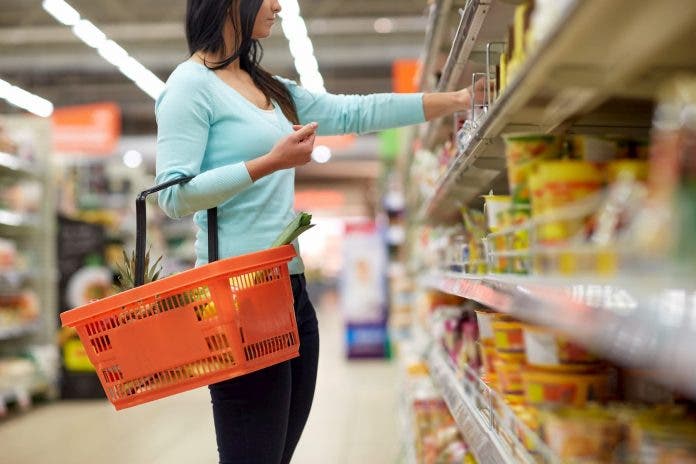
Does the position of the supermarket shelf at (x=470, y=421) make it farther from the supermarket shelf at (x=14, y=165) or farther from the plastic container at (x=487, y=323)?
the supermarket shelf at (x=14, y=165)

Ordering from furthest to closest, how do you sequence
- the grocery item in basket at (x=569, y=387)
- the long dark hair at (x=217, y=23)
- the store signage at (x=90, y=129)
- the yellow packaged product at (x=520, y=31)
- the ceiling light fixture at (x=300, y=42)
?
1. the store signage at (x=90, y=129)
2. the ceiling light fixture at (x=300, y=42)
3. the long dark hair at (x=217, y=23)
4. the grocery item in basket at (x=569, y=387)
5. the yellow packaged product at (x=520, y=31)

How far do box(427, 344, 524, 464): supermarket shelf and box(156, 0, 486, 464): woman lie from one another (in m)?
0.42

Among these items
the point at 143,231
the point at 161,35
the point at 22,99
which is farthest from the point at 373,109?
the point at 22,99

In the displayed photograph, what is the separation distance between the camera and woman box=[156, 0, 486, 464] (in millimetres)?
1686

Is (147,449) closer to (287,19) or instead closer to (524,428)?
(524,428)

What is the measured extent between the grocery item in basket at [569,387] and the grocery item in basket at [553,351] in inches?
0.8

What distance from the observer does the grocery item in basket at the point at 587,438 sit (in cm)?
117

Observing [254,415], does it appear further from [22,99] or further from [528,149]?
[22,99]

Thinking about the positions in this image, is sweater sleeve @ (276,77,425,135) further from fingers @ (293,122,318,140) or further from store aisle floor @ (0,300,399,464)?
store aisle floor @ (0,300,399,464)

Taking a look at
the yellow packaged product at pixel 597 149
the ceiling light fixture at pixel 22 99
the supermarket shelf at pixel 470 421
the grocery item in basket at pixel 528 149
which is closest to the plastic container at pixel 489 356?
the supermarket shelf at pixel 470 421

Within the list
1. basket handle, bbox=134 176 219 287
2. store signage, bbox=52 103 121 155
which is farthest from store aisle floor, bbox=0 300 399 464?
store signage, bbox=52 103 121 155

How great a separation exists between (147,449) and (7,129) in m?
3.27

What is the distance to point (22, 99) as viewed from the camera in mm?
12828

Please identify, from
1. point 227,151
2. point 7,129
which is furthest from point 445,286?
point 7,129
